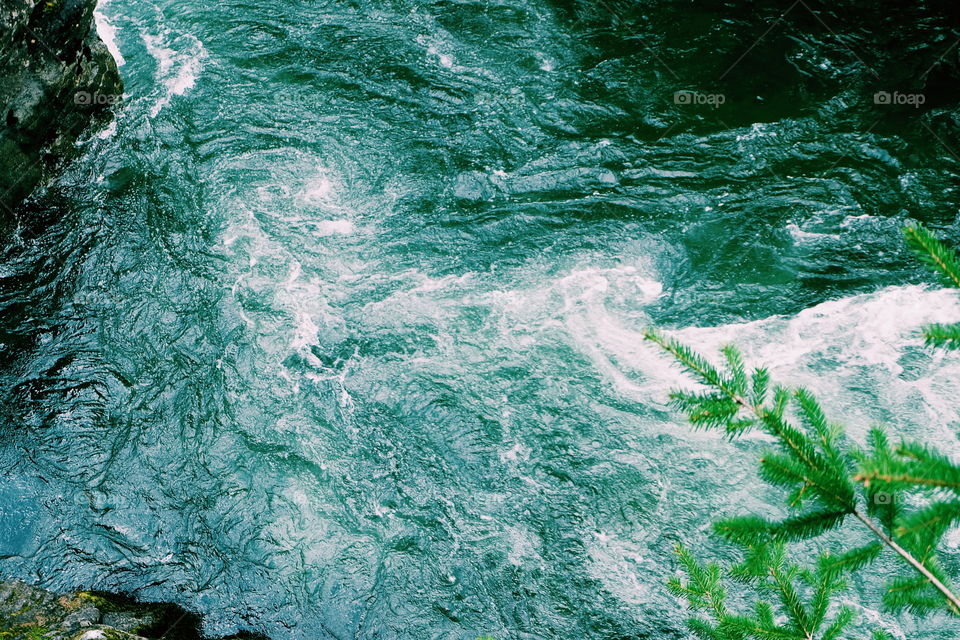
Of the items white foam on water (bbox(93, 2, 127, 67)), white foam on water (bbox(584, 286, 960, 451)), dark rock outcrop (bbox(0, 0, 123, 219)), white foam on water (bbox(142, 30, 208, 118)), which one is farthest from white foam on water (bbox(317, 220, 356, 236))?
white foam on water (bbox(93, 2, 127, 67))

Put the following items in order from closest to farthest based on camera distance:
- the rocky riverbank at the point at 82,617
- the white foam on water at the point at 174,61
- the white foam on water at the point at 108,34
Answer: the rocky riverbank at the point at 82,617 → the white foam on water at the point at 174,61 → the white foam on water at the point at 108,34

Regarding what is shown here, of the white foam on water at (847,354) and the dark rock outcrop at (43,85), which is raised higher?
the dark rock outcrop at (43,85)

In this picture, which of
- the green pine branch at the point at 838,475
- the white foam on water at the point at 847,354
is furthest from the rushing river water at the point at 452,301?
the green pine branch at the point at 838,475

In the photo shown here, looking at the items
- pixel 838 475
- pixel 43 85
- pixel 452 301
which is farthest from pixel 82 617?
pixel 43 85

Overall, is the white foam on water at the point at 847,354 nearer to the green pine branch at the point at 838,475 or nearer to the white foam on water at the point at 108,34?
the green pine branch at the point at 838,475

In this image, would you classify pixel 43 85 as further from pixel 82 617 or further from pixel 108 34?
pixel 82 617

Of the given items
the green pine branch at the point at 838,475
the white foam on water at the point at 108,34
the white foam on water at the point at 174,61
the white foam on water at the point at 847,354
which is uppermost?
the green pine branch at the point at 838,475
